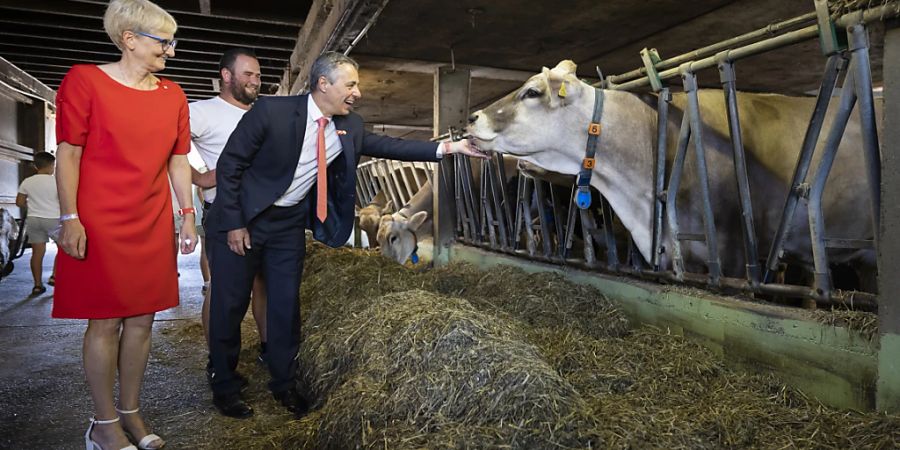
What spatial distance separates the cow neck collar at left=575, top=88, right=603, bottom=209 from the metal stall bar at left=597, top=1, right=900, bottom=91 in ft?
0.96

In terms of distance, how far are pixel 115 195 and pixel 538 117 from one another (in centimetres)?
242

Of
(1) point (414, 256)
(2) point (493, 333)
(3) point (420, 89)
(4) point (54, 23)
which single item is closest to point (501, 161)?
(1) point (414, 256)

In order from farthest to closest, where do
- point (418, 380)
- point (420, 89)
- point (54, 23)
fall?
point (420, 89), point (54, 23), point (418, 380)

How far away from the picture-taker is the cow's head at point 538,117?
3.82m

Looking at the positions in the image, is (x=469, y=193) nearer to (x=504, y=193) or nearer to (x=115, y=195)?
(x=504, y=193)

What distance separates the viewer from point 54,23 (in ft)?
28.7

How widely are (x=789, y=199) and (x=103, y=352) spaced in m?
2.98

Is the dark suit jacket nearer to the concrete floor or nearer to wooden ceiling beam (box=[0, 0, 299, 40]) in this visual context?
the concrete floor

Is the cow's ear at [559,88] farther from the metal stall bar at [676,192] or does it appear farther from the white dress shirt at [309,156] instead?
the white dress shirt at [309,156]

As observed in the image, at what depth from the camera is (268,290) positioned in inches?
124

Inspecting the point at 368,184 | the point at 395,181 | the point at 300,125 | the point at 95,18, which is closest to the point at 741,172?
the point at 300,125

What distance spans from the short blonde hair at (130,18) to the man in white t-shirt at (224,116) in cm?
113

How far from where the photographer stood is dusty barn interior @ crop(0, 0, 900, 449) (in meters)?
2.17

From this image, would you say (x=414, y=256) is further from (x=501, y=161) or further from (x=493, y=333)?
(x=493, y=333)
